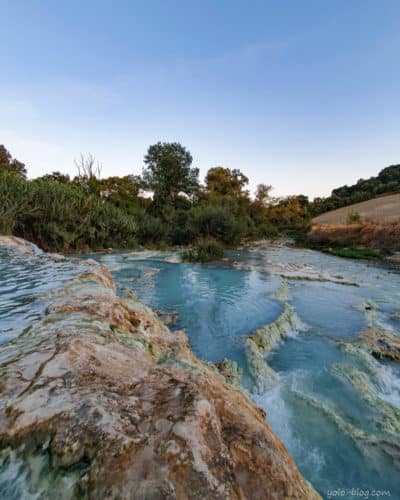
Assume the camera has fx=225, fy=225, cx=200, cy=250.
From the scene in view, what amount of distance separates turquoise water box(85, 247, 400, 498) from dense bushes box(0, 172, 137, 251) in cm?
497

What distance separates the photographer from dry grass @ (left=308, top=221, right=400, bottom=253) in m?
12.1

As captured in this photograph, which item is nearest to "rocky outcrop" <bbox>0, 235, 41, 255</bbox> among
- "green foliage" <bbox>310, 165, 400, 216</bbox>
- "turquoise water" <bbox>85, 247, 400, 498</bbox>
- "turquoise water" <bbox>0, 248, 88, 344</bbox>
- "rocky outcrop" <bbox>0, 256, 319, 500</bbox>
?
"turquoise water" <bbox>0, 248, 88, 344</bbox>

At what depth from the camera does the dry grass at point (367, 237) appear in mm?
12117

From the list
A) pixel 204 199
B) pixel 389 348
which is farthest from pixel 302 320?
pixel 204 199

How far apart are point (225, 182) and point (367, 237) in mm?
17080

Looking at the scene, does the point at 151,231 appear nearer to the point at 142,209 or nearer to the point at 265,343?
the point at 142,209

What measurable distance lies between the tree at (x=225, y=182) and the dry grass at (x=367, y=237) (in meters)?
12.9

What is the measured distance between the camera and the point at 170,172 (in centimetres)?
2498

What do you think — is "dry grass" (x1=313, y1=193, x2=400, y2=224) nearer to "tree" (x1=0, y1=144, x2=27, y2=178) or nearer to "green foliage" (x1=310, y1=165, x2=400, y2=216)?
"green foliage" (x1=310, y1=165, x2=400, y2=216)

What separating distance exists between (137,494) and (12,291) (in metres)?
2.71

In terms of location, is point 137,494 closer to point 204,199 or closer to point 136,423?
point 136,423

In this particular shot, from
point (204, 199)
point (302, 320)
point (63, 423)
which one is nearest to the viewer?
point (63, 423)

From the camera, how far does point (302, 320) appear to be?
4.53 metres

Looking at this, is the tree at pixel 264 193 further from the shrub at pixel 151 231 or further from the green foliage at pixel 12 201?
the green foliage at pixel 12 201
